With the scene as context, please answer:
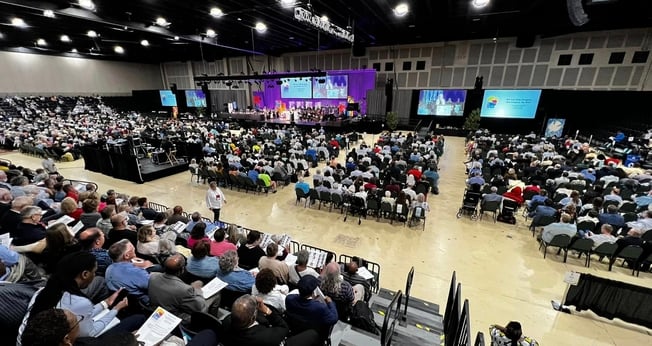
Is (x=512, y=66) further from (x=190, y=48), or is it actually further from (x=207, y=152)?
(x=190, y=48)

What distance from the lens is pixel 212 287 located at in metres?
2.86

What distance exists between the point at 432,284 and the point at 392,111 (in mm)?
19137

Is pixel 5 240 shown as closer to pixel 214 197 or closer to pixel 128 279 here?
pixel 128 279

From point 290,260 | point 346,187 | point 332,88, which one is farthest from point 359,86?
point 290,260

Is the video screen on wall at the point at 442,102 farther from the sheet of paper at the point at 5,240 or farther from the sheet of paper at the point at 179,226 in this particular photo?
the sheet of paper at the point at 5,240

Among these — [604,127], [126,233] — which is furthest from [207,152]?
[604,127]

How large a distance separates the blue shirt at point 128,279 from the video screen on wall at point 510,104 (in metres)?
21.9

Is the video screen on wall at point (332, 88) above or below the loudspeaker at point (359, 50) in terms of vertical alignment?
below

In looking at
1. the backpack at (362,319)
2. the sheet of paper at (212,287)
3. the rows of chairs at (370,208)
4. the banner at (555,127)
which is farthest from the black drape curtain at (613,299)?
the banner at (555,127)

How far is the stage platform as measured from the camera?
34.2 feet

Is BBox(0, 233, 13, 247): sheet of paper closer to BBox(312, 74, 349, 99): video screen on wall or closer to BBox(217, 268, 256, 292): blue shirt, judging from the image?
BBox(217, 268, 256, 292): blue shirt

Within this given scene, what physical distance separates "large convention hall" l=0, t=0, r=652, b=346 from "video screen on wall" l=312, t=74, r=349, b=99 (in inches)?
10.2

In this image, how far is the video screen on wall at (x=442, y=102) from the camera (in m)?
19.7

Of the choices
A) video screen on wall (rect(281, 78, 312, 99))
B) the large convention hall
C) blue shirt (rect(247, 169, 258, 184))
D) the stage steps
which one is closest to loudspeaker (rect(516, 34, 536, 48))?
the large convention hall
